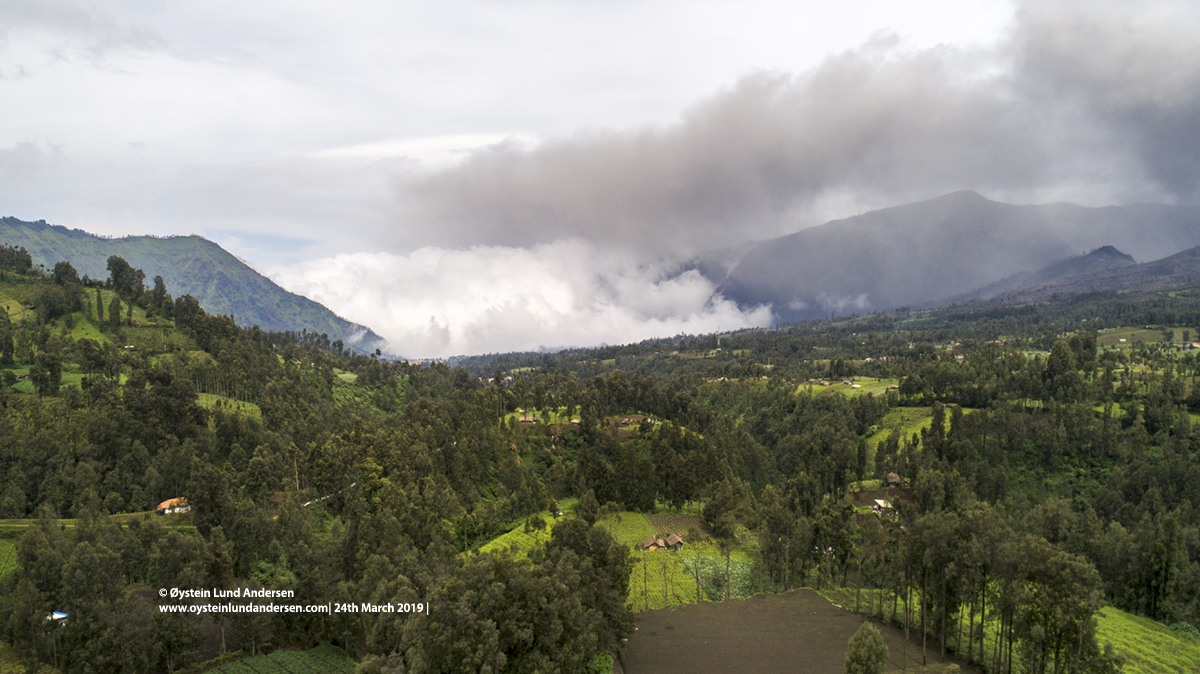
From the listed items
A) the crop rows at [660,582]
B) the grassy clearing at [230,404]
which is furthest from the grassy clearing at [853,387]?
the grassy clearing at [230,404]

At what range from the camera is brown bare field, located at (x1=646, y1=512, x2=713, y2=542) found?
3150 inches

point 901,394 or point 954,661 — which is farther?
point 901,394

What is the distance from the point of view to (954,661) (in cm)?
4425

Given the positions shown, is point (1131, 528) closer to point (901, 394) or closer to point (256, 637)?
point (901, 394)

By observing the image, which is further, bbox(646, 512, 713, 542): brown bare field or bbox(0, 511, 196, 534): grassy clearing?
bbox(646, 512, 713, 542): brown bare field

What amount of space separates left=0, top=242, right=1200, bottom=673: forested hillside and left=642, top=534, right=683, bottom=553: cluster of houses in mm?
4200

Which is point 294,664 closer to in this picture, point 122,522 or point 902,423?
point 122,522

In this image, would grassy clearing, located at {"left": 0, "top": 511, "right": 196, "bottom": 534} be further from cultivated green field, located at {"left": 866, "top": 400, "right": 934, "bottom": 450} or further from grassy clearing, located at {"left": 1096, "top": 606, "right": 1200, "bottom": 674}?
cultivated green field, located at {"left": 866, "top": 400, "right": 934, "bottom": 450}

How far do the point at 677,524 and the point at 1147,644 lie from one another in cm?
4973

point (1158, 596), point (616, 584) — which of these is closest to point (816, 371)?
point (1158, 596)


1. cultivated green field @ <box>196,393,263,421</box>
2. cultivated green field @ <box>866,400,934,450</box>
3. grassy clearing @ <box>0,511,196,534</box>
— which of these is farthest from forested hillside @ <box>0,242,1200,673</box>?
cultivated green field @ <box>866,400,934,450</box>

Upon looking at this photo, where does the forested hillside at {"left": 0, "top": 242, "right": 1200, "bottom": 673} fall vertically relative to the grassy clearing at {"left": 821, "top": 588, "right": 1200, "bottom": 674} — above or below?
above

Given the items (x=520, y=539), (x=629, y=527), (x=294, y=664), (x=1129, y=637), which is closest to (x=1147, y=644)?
(x=1129, y=637)

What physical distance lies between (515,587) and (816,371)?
579ft
